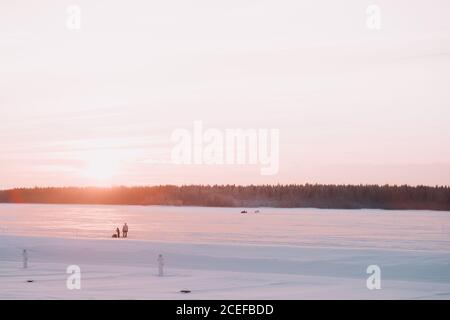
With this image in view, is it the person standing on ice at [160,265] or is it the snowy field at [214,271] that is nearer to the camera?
the snowy field at [214,271]

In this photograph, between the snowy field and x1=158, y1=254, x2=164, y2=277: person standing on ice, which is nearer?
the snowy field

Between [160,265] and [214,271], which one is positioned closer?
[160,265]

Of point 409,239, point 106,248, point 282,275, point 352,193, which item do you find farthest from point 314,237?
point 352,193

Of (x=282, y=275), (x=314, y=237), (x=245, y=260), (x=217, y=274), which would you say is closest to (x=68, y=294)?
(x=217, y=274)

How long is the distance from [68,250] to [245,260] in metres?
10.5

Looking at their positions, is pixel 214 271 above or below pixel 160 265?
below
